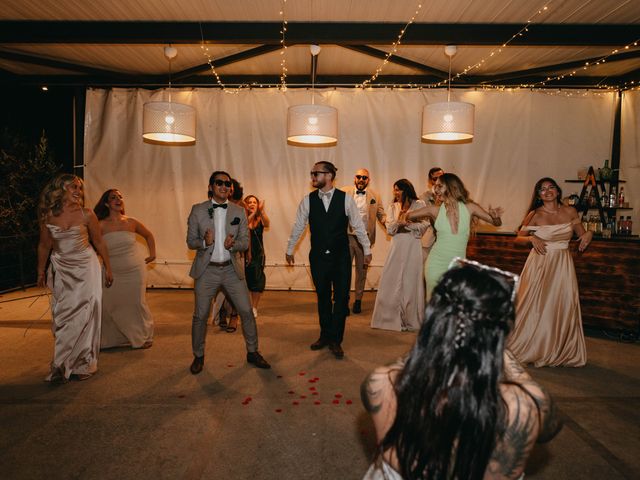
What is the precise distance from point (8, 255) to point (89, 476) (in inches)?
299

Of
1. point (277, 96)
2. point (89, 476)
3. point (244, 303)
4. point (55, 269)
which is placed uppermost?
point (277, 96)

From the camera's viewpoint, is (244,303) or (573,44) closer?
(244,303)

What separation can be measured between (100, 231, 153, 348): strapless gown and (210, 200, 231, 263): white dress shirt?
1.33 meters

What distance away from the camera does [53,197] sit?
3.71 m

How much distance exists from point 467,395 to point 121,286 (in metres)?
4.27

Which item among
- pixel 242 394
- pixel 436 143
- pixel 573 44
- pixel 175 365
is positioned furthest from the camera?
pixel 436 143

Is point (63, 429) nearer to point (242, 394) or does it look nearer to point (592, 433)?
point (242, 394)

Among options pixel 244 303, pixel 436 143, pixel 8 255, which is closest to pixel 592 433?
pixel 244 303

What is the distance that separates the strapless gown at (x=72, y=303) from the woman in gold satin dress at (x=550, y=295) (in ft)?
12.6

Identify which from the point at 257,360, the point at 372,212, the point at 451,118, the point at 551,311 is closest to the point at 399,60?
the point at 372,212

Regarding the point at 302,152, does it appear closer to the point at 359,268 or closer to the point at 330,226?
the point at 359,268

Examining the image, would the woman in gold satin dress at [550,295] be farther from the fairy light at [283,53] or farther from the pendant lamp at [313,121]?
the fairy light at [283,53]

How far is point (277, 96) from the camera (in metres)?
8.01

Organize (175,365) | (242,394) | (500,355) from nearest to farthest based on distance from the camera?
(500,355) < (242,394) < (175,365)
